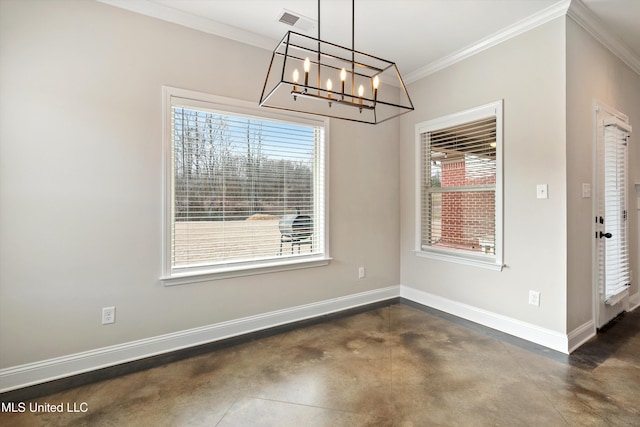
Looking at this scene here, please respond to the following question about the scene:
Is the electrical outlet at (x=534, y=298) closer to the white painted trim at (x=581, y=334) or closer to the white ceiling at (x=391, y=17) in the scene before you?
the white painted trim at (x=581, y=334)

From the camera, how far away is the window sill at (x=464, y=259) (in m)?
3.12

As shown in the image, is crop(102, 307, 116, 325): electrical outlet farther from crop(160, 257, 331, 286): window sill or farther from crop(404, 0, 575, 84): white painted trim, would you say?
crop(404, 0, 575, 84): white painted trim

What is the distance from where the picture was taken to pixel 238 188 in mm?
2984

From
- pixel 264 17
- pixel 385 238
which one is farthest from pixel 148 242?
pixel 385 238

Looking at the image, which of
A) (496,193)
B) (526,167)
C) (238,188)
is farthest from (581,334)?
(238,188)

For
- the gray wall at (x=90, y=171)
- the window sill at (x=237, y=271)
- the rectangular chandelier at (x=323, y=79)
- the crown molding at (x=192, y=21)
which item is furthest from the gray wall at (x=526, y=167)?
the gray wall at (x=90, y=171)

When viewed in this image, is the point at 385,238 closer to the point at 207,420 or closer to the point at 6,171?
the point at 207,420

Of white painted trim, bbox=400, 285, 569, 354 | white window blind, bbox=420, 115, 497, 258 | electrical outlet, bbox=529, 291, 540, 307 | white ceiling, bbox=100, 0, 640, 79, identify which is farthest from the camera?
white window blind, bbox=420, 115, 497, 258

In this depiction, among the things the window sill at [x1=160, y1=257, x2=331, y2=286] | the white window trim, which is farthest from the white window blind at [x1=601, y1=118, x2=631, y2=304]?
the window sill at [x1=160, y1=257, x2=331, y2=286]

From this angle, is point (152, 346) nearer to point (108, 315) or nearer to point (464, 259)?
point (108, 315)

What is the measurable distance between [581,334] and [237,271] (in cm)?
310

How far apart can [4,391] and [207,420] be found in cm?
146

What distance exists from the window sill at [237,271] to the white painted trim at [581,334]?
7.40ft

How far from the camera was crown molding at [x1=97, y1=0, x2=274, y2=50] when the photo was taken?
246 cm
